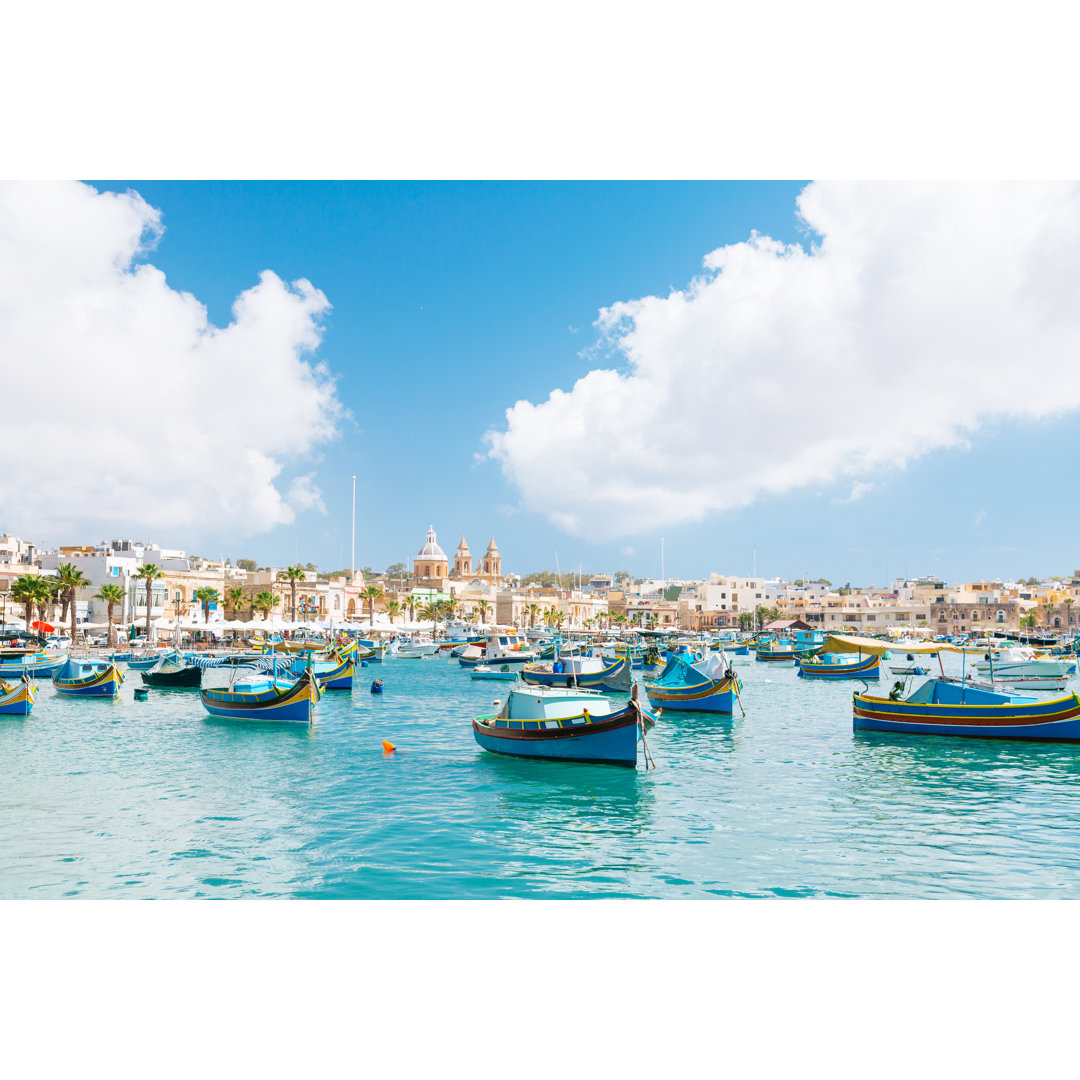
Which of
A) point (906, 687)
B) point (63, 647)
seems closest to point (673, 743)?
point (906, 687)

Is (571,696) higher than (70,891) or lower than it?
higher

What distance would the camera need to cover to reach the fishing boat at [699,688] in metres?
33.8

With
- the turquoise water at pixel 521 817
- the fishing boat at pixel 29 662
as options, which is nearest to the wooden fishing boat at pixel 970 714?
the turquoise water at pixel 521 817

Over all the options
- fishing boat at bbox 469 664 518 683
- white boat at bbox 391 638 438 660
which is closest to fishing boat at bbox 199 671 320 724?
fishing boat at bbox 469 664 518 683

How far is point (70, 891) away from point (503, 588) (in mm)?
164832

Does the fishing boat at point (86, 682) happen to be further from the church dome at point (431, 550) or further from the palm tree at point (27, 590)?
the church dome at point (431, 550)

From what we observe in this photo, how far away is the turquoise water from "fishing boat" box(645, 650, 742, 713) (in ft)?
17.6

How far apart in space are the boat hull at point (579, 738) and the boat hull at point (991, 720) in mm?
10413

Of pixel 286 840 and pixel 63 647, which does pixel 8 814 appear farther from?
pixel 63 647

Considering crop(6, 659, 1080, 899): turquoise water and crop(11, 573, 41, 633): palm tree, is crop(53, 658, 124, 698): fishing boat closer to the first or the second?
crop(6, 659, 1080, 899): turquoise water

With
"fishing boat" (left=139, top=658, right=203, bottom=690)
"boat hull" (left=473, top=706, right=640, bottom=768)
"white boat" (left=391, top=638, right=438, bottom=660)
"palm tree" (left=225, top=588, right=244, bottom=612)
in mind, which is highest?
"palm tree" (left=225, top=588, right=244, bottom=612)

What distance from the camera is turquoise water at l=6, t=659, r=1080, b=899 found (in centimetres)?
1158
